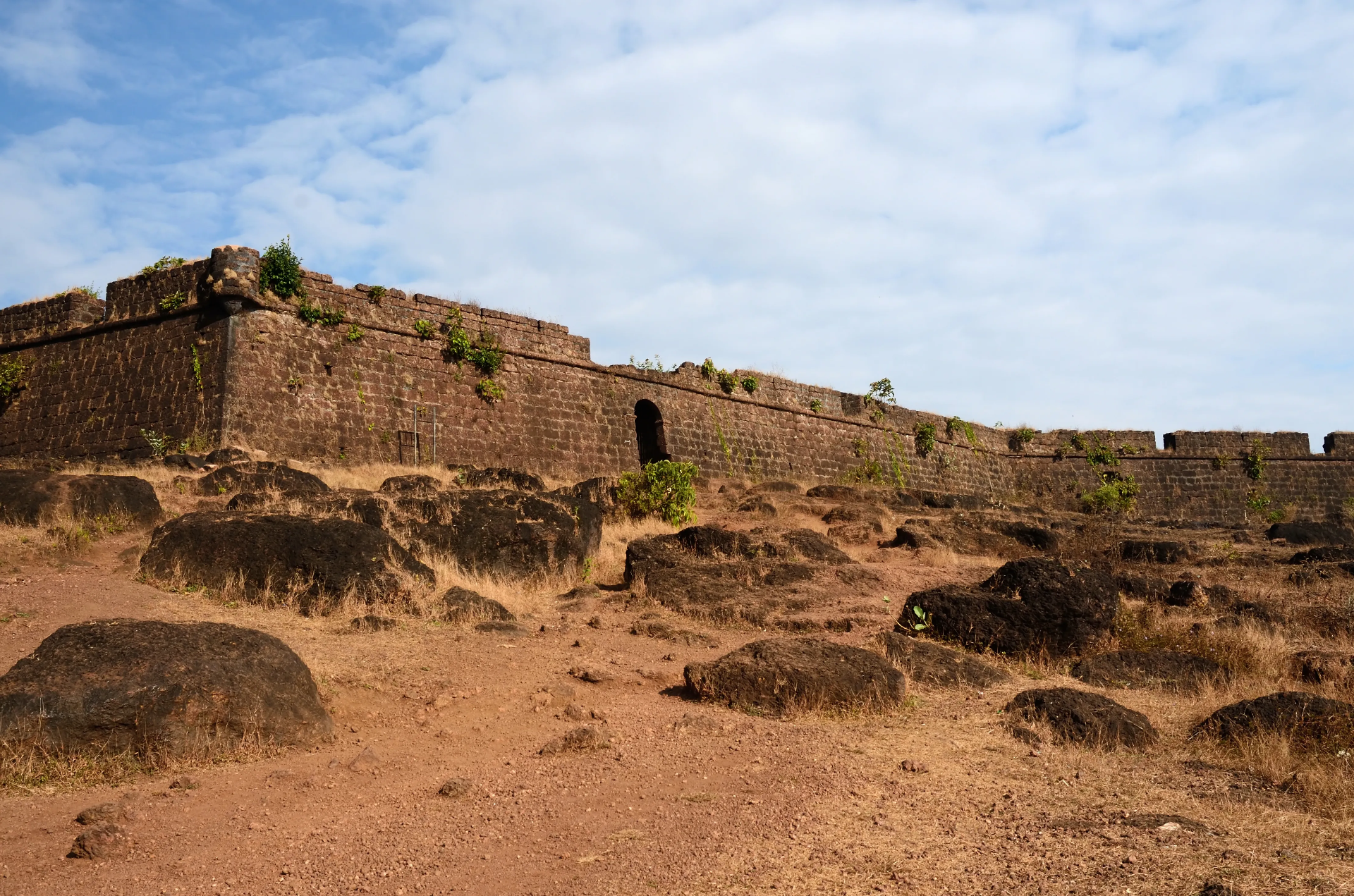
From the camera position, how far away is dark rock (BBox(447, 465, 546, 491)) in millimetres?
13821

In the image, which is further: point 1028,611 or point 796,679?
point 1028,611

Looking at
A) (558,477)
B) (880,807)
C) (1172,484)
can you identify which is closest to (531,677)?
(880,807)

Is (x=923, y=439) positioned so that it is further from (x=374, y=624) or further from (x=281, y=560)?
(x=374, y=624)

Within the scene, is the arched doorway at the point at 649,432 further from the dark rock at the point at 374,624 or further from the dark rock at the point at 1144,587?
the dark rock at the point at 374,624

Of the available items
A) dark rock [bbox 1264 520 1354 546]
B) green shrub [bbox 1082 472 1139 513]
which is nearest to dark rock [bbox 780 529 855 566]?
Answer: dark rock [bbox 1264 520 1354 546]

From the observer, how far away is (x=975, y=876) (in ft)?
14.3

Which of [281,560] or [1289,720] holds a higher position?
[281,560]

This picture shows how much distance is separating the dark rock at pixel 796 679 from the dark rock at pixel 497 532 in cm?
392

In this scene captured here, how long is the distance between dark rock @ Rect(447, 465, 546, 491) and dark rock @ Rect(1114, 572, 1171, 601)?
23.3ft

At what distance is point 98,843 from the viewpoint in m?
4.54

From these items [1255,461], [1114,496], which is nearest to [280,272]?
[1114,496]

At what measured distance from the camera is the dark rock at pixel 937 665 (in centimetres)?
776

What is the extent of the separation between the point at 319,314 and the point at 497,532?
742 cm

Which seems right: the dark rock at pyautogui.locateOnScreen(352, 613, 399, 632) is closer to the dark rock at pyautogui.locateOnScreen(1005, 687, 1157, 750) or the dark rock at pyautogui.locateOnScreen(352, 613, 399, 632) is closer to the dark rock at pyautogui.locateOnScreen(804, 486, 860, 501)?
the dark rock at pyautogui.locateOnScreen(1005, 687, 1157, 750)
